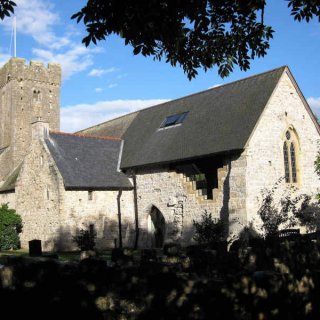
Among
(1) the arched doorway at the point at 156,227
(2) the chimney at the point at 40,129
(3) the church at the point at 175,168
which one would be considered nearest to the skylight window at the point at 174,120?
(3) the church at the point at 175,168

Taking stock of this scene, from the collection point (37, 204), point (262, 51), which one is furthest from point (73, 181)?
point (262, 51)

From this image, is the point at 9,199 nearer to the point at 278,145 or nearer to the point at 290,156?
the point at 278,145

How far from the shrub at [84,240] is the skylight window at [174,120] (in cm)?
847

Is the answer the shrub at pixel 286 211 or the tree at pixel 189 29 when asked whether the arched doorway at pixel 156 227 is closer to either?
the shrub at pixel 286 211

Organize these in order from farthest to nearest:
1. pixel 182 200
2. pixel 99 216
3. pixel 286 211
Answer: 1. pixel 99 216
2. pixel 182 200
3. pixel 286 211

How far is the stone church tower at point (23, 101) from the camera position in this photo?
4519 cm

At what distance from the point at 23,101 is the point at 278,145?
31.4 meters

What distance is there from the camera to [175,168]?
25.6 meters

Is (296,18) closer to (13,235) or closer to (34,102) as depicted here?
(13,235)

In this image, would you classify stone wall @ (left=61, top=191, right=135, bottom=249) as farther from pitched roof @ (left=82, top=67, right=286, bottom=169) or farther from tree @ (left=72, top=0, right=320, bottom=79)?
tree @ (left=72, top=0, right=320, bottom=79)

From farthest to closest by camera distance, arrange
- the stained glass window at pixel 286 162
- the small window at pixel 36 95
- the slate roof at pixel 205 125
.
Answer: the small window at pixel 36 95 → the stained glass window at pixel 286 162 → the slate roof at pixel 205 125

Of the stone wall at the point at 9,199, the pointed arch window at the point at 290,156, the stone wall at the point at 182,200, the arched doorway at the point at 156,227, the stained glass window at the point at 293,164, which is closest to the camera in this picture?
the stone wall at the point at 182,200

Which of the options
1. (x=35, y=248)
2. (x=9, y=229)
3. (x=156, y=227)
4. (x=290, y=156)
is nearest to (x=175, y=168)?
(x=156, y=227)

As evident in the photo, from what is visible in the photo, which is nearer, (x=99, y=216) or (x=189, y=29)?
(x=189, y=29)
